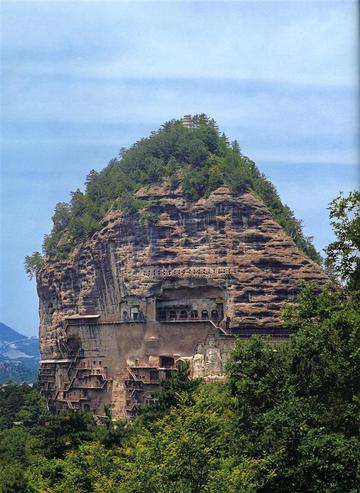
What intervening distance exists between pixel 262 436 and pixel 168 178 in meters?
33.1

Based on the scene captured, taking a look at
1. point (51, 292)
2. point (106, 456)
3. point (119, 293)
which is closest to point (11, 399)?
point (51, 292)

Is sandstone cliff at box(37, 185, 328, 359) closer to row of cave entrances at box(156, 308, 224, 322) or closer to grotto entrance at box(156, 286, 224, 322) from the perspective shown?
grotto entrance at box(156, 286, 224, 322)

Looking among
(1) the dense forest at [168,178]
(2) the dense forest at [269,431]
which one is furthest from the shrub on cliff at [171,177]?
(2) the dense forest at [269,431]

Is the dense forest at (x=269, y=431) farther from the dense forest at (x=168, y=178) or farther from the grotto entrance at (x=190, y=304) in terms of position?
the dense forest at (x=168, y=178)

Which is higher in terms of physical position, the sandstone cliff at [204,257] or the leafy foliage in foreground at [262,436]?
the sandstone cliff at [204,257]

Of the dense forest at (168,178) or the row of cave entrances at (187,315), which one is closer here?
the row of cave entrances at (187,315)

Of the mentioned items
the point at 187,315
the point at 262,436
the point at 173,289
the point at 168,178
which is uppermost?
the point at 168,178

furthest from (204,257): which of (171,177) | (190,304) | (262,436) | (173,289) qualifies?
(262,436)

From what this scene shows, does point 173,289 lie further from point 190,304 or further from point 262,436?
point 262,436

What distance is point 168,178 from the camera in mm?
63625

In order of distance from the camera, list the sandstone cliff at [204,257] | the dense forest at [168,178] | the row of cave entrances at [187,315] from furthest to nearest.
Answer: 1. the dense forest at [168,178]
2. the row of cave entrances at [187,315]
3. the sandstone cliff at [204,257]

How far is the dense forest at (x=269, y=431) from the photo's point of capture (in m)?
29.4

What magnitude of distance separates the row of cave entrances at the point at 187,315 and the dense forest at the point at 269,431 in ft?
70.7

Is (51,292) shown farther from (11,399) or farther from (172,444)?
(172,444)
